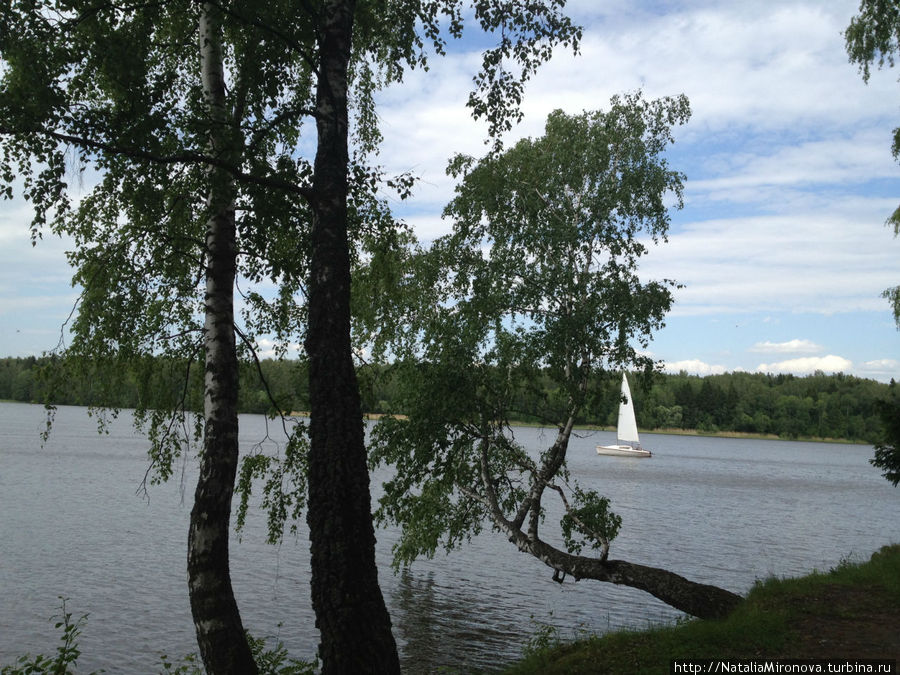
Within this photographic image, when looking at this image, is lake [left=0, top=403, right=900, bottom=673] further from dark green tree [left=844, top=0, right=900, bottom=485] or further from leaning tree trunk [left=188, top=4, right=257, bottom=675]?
dark green tree [left=844, top=0, right=900, bottom=485]

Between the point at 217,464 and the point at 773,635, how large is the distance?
308 inches

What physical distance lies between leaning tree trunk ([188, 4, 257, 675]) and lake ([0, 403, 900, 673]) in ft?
9.16

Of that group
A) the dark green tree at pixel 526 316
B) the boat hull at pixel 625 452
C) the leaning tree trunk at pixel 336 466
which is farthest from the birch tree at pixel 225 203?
the boat hull at pixel 625 452

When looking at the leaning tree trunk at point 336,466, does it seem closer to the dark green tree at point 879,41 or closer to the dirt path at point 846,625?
the dirt path at point 846,625

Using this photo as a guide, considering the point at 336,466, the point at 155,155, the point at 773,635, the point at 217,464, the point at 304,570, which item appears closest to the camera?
the point at 336,466

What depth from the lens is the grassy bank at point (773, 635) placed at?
30.5 ft

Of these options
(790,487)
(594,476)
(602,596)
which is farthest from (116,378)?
(790,487)

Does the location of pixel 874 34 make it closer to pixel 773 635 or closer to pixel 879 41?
pixel 879 41

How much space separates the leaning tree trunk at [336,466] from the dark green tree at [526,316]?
7.37 m

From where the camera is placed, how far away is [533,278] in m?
15.2

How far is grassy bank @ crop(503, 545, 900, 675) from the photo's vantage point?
929 cm

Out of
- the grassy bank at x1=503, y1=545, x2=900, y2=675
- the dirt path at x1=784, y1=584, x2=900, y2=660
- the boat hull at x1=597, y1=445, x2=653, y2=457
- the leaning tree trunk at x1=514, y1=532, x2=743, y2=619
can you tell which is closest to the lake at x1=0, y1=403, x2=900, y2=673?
the leaning tree trunk at x1=514, y1=532, x2=743, y2=619

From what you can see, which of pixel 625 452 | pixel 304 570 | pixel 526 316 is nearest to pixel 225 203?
pixel 526 316

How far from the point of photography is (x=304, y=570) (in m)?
25.7
